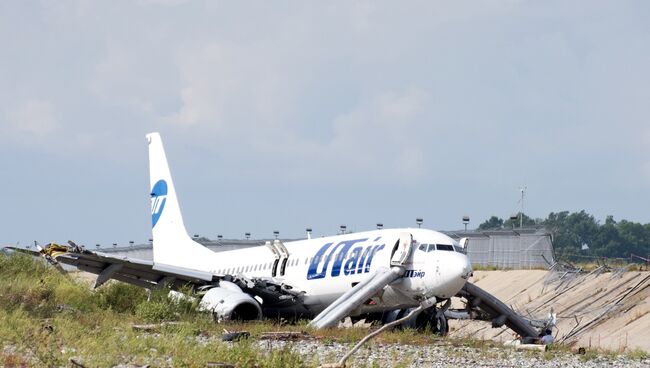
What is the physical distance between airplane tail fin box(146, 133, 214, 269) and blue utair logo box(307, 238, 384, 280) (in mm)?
9890

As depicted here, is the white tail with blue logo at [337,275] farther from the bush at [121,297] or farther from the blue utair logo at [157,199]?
the blue utair logo at [157,199]

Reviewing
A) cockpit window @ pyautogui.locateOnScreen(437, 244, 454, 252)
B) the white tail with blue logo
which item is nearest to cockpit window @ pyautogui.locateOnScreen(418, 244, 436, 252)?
the white tail with blue logo

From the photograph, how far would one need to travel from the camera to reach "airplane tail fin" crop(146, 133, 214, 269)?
148 ft

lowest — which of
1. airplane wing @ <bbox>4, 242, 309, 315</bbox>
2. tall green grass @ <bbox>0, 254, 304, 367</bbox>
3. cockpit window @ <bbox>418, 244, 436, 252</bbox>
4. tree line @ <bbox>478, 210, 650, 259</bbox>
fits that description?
tall green grass @ <bbox>0, 254, 304, 367</bbox>

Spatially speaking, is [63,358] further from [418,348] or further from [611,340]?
[611,340]

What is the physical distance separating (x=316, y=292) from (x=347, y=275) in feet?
4.89

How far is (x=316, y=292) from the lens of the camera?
34.7 metres

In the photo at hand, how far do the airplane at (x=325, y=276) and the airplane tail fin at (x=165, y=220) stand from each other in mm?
5132

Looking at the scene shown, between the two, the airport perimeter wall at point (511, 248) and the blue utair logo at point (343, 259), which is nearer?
the blue utair logo at point (343, 259)

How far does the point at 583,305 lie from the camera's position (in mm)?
45562

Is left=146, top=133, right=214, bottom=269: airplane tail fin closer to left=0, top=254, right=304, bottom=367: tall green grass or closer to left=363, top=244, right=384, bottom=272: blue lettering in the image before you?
left=0, top=254, right=304, bottom=367: tall green grass

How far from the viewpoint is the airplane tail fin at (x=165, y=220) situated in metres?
45.2

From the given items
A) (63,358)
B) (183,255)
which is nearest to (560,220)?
(183,255)

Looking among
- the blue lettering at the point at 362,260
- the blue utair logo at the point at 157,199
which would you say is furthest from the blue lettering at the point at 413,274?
the blue utair logo at the point at 157,199
